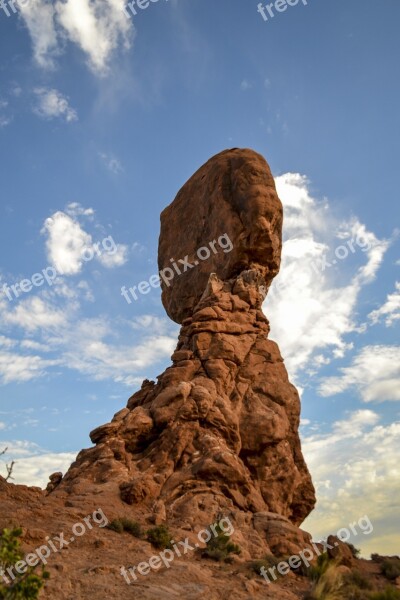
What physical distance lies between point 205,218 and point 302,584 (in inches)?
1054

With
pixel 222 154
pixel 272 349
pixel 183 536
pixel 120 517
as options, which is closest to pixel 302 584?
pixel 183 536

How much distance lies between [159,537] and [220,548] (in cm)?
219

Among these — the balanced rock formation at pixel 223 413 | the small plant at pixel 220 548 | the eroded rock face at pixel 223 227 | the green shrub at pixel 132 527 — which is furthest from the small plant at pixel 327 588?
the eroded rock face at pixel 223 227

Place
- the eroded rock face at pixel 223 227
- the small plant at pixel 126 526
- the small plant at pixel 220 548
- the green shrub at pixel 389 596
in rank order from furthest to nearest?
the eroded rock face at pixel 223 227, the small plant at pixel 126 526, the small plant at pixel 220 548, the green shrub at pixel 389 596

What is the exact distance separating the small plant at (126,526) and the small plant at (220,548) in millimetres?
2358

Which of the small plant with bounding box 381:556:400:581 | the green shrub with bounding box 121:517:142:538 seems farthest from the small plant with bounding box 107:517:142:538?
the small plant with bounding box 381:556:400:581

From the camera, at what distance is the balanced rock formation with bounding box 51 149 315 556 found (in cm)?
2025

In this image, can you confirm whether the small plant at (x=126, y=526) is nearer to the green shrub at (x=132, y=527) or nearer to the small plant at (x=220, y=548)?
the green shrub at (x=132, y=527)

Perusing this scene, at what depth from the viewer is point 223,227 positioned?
113 feet

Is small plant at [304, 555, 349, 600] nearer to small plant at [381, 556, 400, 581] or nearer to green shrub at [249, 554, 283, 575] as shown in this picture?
green shrub at [249, 554, 283, 575]

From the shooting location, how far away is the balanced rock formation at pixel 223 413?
2025 centimetres

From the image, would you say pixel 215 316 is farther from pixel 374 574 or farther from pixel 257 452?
pixel 374 574

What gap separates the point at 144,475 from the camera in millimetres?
20922

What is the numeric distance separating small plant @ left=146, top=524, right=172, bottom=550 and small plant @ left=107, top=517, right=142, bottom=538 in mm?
381
